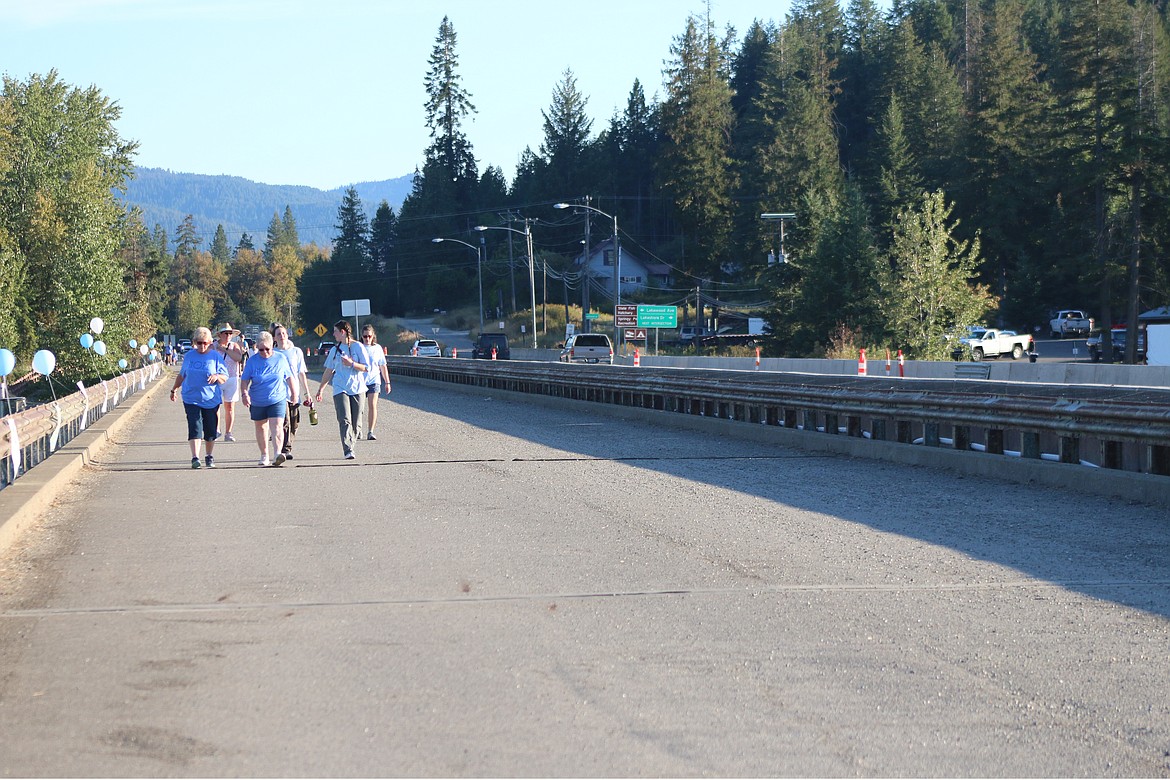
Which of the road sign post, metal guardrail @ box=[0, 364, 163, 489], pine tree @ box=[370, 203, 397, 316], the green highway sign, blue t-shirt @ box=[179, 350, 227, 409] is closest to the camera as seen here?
metal guardrail @ box=[0, 364, 163, 489]

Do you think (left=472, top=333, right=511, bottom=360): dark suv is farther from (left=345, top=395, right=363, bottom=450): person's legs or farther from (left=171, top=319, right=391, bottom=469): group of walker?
(left=345, top=395, right=363, bottom=450): person's legs

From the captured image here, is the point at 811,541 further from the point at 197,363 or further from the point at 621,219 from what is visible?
the point at 621,219

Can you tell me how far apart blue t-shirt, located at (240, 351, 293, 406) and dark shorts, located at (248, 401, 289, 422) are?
0.07 meters

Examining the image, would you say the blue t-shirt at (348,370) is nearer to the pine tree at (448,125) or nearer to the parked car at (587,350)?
the parked car at (587,350)

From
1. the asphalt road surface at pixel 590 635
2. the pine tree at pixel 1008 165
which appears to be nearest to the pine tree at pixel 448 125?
the pine tree at pixel 1008 165

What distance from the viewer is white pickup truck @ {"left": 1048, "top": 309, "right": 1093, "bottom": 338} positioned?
3287 inches

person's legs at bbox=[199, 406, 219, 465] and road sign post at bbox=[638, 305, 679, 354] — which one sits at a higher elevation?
road sign post at bbox=[638, 305, 679, 354]

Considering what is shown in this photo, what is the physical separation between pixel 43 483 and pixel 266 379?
337cm

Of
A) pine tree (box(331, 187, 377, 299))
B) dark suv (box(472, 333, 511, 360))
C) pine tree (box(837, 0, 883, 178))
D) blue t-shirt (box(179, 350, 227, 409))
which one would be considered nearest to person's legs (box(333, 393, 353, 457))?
blue t-shirt (box(179, 350, 227, 409))

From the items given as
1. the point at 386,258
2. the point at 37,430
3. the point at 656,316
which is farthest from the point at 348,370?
the point at 386,258

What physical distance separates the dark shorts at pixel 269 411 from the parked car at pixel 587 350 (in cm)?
4153

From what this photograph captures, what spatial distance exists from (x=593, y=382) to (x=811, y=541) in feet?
73.1

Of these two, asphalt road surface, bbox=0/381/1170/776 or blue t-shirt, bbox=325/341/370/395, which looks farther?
blue t-shirt, bbox=325/341/370/395

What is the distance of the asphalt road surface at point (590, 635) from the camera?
5.07m
